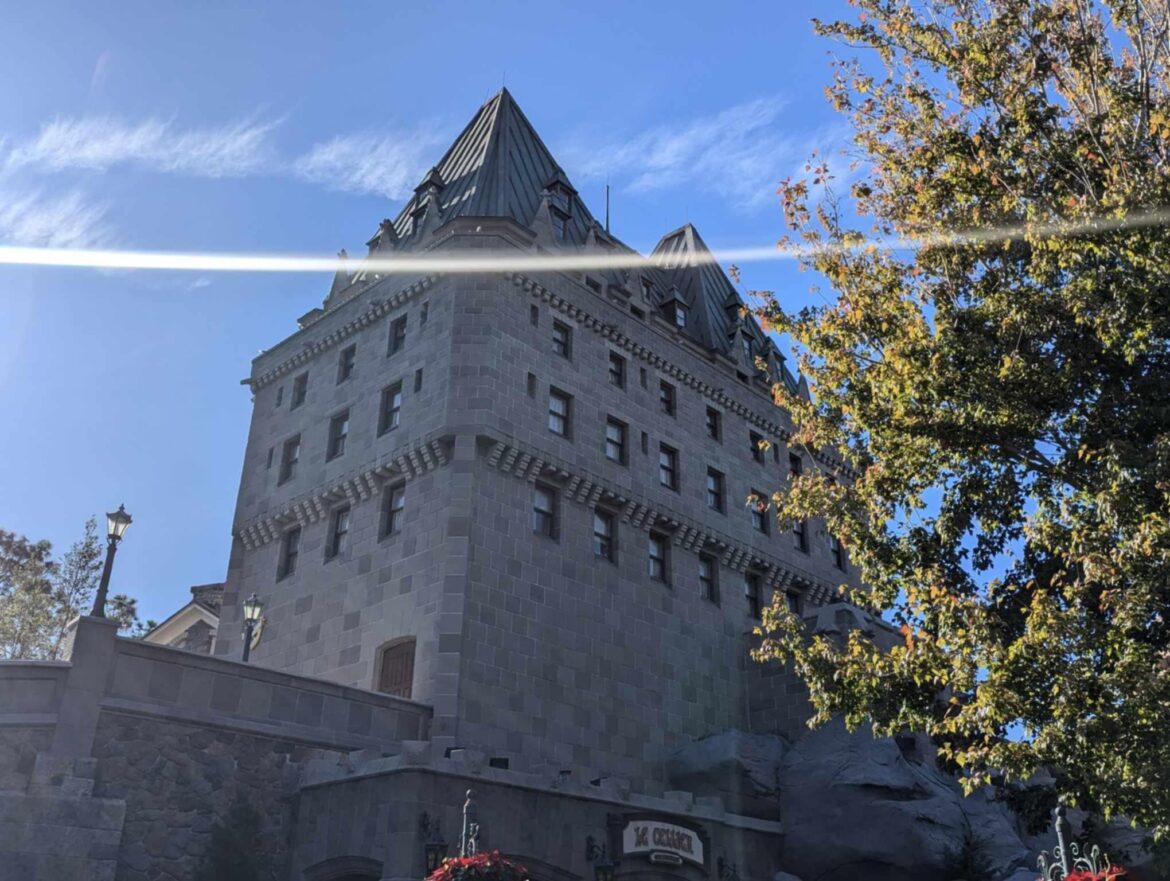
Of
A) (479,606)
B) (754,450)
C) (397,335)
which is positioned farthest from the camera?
(754,450)

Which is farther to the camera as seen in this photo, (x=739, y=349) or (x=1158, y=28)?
(x=739, y=349)

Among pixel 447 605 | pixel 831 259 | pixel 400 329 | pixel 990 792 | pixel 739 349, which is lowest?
pixel 990 792

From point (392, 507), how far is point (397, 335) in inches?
255

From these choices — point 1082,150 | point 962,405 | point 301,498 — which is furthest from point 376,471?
point 1082,150

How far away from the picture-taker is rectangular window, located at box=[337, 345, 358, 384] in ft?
121

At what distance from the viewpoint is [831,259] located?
64.3 feet

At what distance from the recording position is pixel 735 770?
30.7 meters

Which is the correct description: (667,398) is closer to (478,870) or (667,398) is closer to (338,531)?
(338,531)

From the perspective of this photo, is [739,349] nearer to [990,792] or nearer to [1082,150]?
[990,792]

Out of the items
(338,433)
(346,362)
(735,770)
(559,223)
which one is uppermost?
(559,223)

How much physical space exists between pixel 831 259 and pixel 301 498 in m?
21.5

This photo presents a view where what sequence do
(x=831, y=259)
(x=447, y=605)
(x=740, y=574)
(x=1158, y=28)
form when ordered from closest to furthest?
(x=1158, y=28), (x=831, y=259), (x=447, y=605), (x=740, y=574)

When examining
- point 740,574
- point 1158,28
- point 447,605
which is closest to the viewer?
point 1158,28

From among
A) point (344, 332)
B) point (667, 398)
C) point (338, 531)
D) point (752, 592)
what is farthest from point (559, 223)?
point (752, 592)
